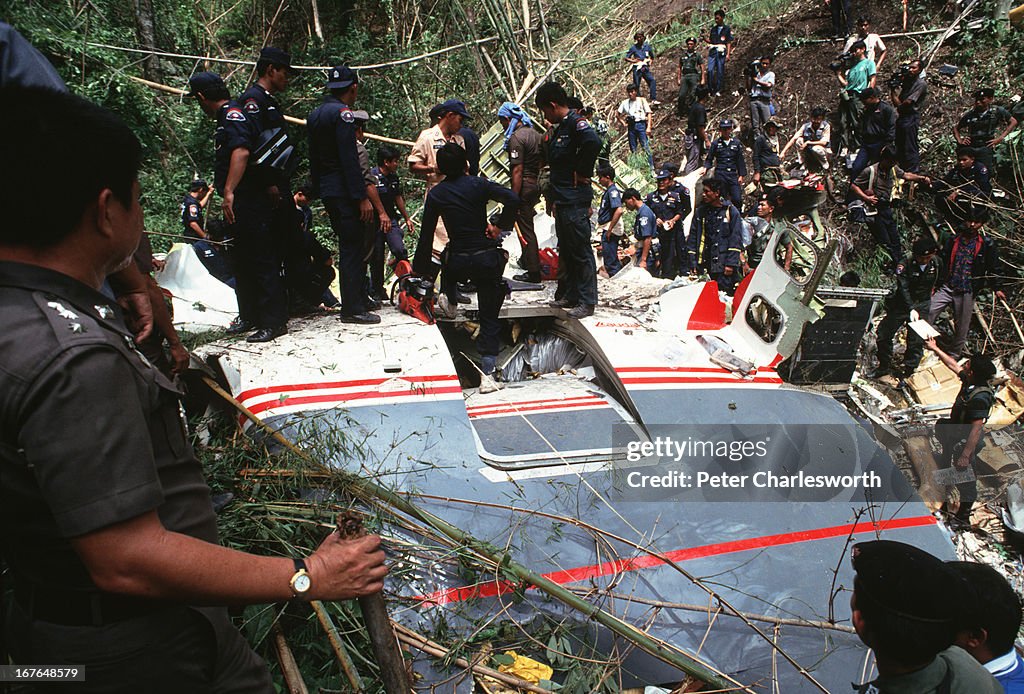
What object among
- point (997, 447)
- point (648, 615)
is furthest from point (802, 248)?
point (648, 615)

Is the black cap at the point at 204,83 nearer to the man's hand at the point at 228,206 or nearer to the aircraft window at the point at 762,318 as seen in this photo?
the man's hand at the point at 228,206

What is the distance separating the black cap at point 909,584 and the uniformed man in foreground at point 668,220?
25.2ft

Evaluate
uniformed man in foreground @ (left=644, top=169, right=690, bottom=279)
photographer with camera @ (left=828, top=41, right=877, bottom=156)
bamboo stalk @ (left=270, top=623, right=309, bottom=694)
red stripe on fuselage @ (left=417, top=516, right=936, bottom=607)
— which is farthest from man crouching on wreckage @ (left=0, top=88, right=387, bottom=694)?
photographer with camera @ (left=828, top=41, right=877, bottom=156)

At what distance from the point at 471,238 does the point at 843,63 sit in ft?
38.2

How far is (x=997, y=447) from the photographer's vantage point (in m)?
6.55

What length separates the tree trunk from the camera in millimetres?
10508

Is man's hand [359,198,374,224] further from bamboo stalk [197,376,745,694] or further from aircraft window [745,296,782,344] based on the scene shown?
aircraft window [745,296,782,344]

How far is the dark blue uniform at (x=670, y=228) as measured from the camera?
30.8 feet

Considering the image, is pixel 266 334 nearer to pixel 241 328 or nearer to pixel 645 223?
pixel 241 328

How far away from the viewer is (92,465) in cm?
106

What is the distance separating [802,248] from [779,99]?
874 centimetres

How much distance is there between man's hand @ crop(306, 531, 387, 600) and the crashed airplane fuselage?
125 cm

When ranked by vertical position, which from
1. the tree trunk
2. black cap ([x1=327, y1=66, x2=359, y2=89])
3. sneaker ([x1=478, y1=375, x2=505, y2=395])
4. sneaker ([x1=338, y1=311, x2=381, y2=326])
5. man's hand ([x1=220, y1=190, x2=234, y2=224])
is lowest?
sneaker ([x1=478, y1=375, x2=505, y2=395])

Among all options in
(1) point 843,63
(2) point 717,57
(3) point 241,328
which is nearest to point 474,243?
(3) point 241,328
